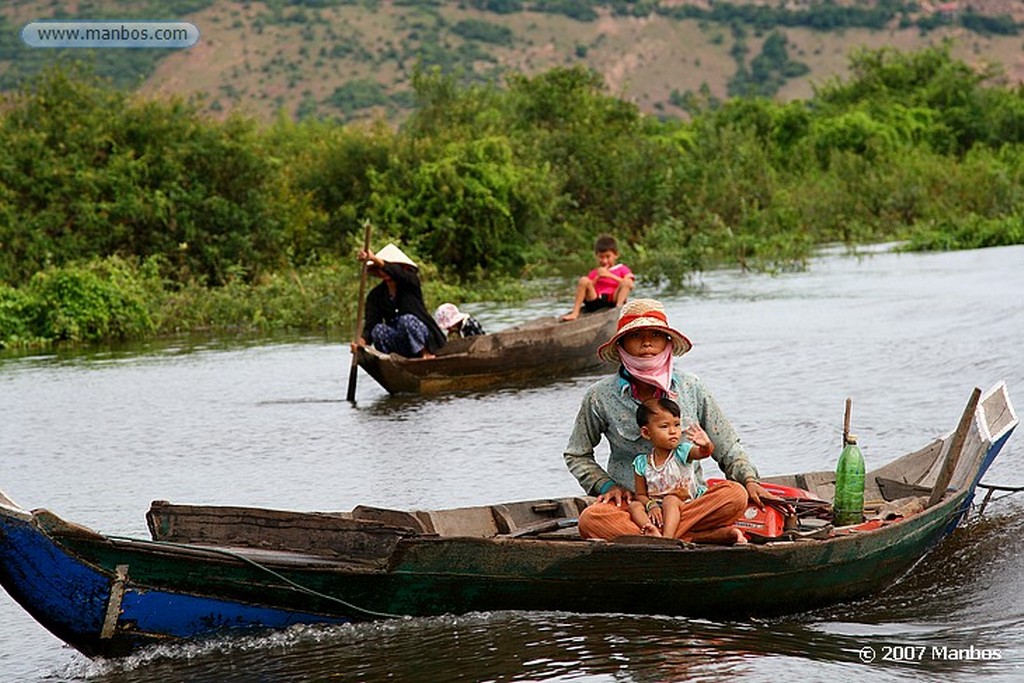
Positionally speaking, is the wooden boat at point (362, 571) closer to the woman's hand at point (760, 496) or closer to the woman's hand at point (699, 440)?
the woman's hand at point (760, 496)

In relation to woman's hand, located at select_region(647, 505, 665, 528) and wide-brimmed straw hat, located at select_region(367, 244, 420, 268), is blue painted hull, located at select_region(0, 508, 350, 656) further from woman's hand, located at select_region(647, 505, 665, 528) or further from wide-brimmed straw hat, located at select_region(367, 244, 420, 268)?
wide-brimmed straw hat, located at select_region(367, 244, 420, 268)

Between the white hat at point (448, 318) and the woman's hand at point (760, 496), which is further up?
the white hat at point (448, 318)

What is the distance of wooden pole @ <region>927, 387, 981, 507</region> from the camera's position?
6.62 meters

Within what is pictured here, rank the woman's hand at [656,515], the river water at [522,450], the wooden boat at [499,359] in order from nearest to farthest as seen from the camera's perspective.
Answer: the river water at [522,450]
the woman's hand at [656,515]
the wooden boat at [499,359]

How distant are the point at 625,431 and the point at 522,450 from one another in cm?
429

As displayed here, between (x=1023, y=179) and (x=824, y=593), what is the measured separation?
28563mm

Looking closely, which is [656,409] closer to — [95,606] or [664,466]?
[664,466]

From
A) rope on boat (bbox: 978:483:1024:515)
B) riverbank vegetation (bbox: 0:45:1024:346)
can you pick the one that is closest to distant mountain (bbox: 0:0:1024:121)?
riverbank vegetation (bbox: 0:45:1024:346)

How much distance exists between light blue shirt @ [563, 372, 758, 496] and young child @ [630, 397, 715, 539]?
5cm

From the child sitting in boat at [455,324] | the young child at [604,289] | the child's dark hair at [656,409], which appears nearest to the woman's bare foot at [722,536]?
the child's dark hair at [656,409]

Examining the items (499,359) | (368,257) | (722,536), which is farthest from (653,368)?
(499,359)

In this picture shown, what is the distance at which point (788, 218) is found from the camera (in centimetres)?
3156

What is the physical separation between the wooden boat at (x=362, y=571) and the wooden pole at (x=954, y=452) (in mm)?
191

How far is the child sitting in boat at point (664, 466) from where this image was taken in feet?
19.9
